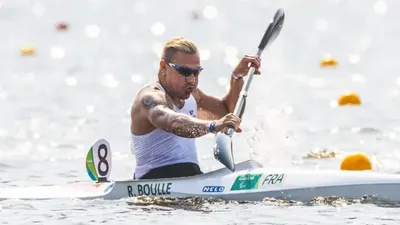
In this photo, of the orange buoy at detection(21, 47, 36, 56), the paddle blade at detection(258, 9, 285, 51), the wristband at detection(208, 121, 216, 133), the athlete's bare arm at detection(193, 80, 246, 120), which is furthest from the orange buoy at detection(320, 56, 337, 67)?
the wristband at detection(208, 121, 216, 133)

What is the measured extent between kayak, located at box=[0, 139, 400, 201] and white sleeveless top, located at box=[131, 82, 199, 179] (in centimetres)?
19

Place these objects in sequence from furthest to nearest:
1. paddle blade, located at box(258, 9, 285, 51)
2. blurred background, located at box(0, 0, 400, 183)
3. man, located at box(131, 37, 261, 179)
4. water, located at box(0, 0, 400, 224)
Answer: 1. blurred background, located at box(0, 0, 400, 183)
2. paddle blade, located at box(258, 9, 285, 51)
3. water, located at box(0, 0, 400, 224)
4. man, located at box(131, 37, 261, 179)

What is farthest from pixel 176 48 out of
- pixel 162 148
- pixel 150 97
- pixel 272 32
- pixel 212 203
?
pixel 272 32

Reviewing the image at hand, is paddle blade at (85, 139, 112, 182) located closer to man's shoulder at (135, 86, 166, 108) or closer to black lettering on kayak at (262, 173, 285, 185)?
man's shoulder at (135, 86, 166, 108)

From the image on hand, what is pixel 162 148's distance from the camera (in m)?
10.1

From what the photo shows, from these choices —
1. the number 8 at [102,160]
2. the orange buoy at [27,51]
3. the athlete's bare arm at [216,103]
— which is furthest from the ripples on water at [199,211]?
the orange buoy at [27,51]

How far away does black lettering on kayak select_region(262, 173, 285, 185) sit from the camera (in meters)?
9.84

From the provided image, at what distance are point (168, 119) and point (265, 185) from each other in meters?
1.03

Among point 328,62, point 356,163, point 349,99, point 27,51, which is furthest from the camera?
point 27,51

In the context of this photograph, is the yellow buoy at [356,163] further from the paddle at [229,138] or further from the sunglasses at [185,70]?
the sunglasses at [185,70]

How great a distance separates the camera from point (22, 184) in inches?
505

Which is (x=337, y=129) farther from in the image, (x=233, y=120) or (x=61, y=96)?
(x=233, y=120)

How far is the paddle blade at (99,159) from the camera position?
1062cm

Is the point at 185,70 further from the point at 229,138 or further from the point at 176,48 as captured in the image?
the point at 229,138
